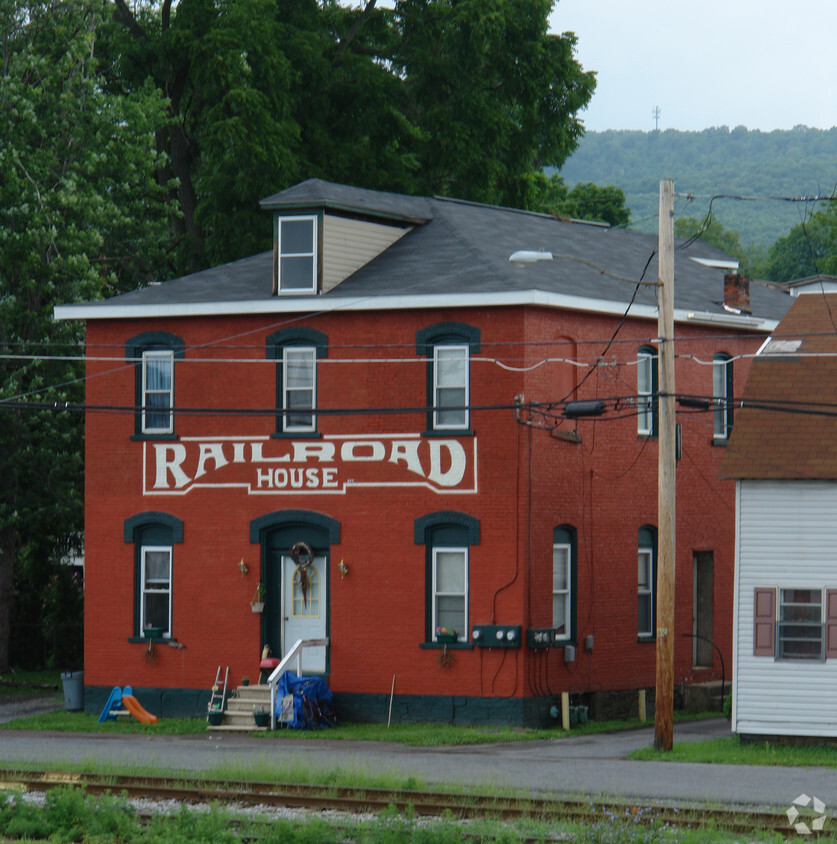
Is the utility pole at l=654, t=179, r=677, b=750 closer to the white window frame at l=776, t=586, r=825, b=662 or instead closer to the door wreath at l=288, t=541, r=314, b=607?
the white window frame at l=776, t=586, r=825, b=662

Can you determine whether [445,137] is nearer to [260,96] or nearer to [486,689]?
[260,96]

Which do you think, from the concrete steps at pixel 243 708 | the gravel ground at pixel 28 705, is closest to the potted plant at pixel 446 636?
the concrete steps at pixel 243 708

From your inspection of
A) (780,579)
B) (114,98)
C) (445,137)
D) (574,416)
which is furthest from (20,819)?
(445,137)

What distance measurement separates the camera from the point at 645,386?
32.7m

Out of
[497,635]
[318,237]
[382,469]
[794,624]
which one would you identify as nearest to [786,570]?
[794,624]

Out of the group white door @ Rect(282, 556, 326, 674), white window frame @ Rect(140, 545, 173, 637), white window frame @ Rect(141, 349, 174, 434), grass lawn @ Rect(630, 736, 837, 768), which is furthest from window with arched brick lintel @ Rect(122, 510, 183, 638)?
grass lawn @ Rect(630, 736, 837, 768)

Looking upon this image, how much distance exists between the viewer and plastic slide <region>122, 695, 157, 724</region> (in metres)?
30.2

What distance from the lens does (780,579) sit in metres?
26.8

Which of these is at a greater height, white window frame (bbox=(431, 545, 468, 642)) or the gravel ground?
white window frame (bbox=(431, 545, 468, 642))

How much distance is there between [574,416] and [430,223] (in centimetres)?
884

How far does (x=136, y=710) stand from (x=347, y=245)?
10108 millimetres

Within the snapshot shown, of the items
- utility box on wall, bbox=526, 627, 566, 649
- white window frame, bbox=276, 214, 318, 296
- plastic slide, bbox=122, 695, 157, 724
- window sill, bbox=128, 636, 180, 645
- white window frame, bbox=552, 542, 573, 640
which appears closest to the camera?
utility box on wall, bbox=526, 627, 566, 649

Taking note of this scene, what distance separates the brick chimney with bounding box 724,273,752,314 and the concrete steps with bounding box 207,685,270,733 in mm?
13999

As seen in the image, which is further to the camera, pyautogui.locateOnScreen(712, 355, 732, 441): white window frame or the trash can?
pyautogui.locateOnScreen(712, 355, 732, 441): white window frame
